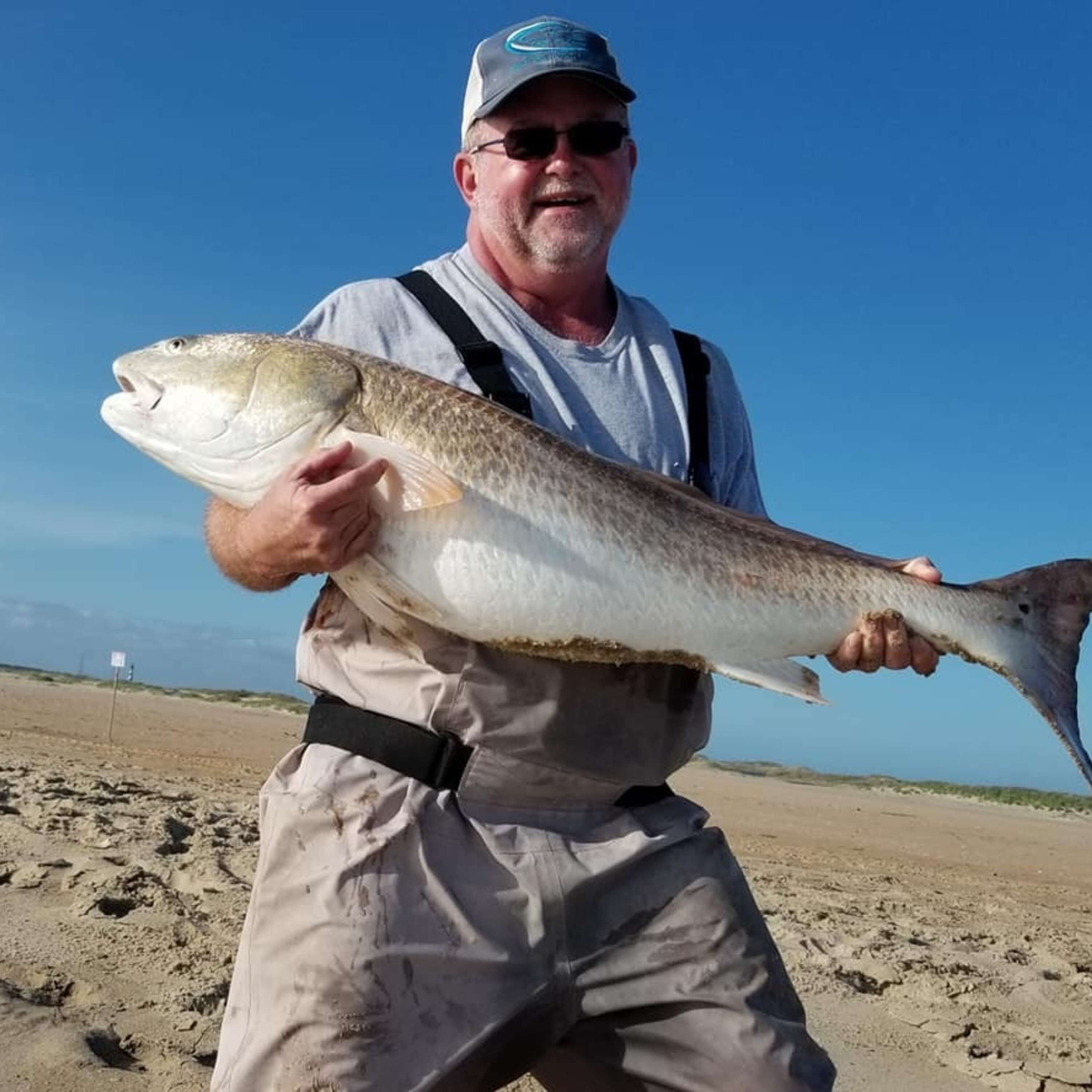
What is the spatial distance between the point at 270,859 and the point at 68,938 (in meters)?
2.65

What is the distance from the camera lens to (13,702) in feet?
69.2

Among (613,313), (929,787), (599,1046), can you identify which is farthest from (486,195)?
(929,787)

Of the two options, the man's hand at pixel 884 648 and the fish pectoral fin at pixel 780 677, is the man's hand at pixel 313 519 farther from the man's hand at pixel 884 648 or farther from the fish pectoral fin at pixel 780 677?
the man's hand at pixel 884 648

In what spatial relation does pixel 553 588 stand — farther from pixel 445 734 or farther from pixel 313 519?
pixel 313 519

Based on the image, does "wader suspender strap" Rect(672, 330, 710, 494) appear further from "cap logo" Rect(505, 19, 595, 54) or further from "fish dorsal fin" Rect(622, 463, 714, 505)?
"cap logo" Rect(505, 19, 595, 54)

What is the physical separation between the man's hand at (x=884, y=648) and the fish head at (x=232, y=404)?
1.58 m

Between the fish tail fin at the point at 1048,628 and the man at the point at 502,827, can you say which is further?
the fish tail fin at the point at 1048,628

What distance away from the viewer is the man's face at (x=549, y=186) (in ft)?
12.3

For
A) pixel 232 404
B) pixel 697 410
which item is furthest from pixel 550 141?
pixel 232 404

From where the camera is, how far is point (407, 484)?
3086 mm

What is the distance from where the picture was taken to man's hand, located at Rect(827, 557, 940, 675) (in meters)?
3.51

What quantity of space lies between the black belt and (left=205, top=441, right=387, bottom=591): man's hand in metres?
0.42

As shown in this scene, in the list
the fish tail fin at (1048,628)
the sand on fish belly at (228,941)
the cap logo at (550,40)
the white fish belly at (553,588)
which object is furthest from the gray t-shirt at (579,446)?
the sand on fish belly at (228,941)

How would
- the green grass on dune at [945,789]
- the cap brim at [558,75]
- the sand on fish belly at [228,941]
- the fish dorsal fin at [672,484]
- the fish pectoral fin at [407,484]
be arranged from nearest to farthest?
the fish pectoral fin at [407,484], the fish dorsal fin at [672,484], the cap brim at [558,75], the sand on fish belly at [228,941], the green grass on dune at [945,789]
